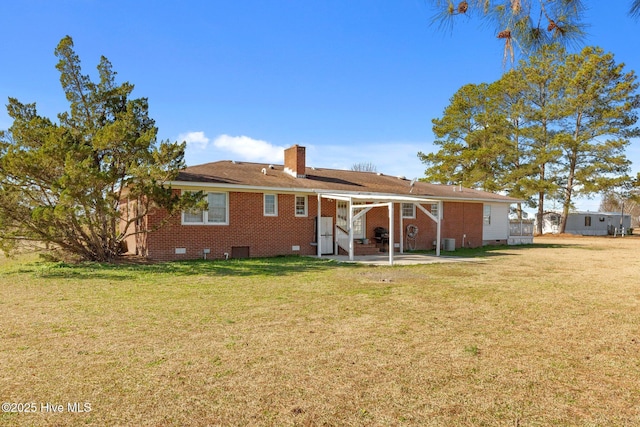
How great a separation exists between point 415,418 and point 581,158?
128ft

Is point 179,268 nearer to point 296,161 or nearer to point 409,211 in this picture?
point 296,161

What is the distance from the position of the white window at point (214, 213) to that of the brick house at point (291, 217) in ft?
0.11

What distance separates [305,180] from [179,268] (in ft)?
24.5

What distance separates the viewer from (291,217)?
53.9ft

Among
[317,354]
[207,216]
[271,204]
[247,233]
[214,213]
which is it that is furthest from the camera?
[271,204]

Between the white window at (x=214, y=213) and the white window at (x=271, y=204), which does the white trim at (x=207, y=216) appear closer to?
the white window at (x=214, y=213)

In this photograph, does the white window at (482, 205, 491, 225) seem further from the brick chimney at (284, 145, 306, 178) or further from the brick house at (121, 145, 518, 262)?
the brick chimney at (284, 145, 306, 178)

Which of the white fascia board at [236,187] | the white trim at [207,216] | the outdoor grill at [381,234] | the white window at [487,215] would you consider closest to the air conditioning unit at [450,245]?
the outdoor grill at [381,234]

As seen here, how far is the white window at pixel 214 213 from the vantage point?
14742 mm

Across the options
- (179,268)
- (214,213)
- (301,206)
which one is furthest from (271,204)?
(179,268)

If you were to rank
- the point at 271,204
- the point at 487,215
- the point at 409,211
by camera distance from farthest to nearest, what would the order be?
the point at 487,215 < the point at 409,211 < the point at 271,204

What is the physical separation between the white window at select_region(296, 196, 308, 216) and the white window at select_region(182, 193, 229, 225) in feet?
9.52

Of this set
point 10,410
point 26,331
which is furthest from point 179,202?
point 10,410

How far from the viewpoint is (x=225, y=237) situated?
15.1m
